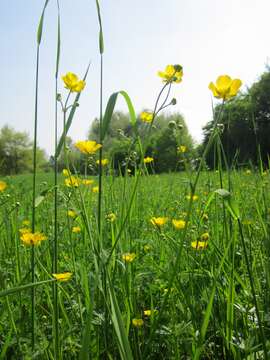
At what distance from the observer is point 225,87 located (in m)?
0.83

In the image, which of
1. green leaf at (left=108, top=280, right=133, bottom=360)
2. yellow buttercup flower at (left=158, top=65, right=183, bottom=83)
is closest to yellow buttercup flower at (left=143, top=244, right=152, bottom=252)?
yellow buttercup flower at (left=158, top=65, right=183, bottom=83)

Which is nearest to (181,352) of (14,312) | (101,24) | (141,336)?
(141,336)

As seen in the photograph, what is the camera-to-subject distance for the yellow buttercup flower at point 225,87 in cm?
82

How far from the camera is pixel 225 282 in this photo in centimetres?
107

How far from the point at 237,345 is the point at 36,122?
0.58 m

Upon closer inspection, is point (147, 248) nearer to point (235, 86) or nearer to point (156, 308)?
point (156, 308)

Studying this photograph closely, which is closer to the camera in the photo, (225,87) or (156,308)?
(225,87)

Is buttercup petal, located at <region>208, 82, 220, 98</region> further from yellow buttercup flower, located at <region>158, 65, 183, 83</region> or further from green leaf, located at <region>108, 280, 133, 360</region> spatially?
green leaf, located at <region>108, 280, 133, 360</region>

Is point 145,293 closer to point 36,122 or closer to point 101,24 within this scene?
point 36,122

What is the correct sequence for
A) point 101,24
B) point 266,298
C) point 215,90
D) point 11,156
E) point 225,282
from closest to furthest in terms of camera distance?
point 101,24 → point 215,90 → point 266,298 → point 225,282 → point 11,156

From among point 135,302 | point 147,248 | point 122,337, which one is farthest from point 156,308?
point 122,337

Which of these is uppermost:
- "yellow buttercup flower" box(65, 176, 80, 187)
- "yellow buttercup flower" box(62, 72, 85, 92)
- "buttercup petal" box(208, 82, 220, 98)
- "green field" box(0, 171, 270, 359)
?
"yellow buttercup flower" box(62, 72, 85, 92)

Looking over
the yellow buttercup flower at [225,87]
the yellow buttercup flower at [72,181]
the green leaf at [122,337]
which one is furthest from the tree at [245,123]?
the green leaf at [122,337]

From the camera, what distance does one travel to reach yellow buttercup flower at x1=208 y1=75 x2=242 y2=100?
0.82m
